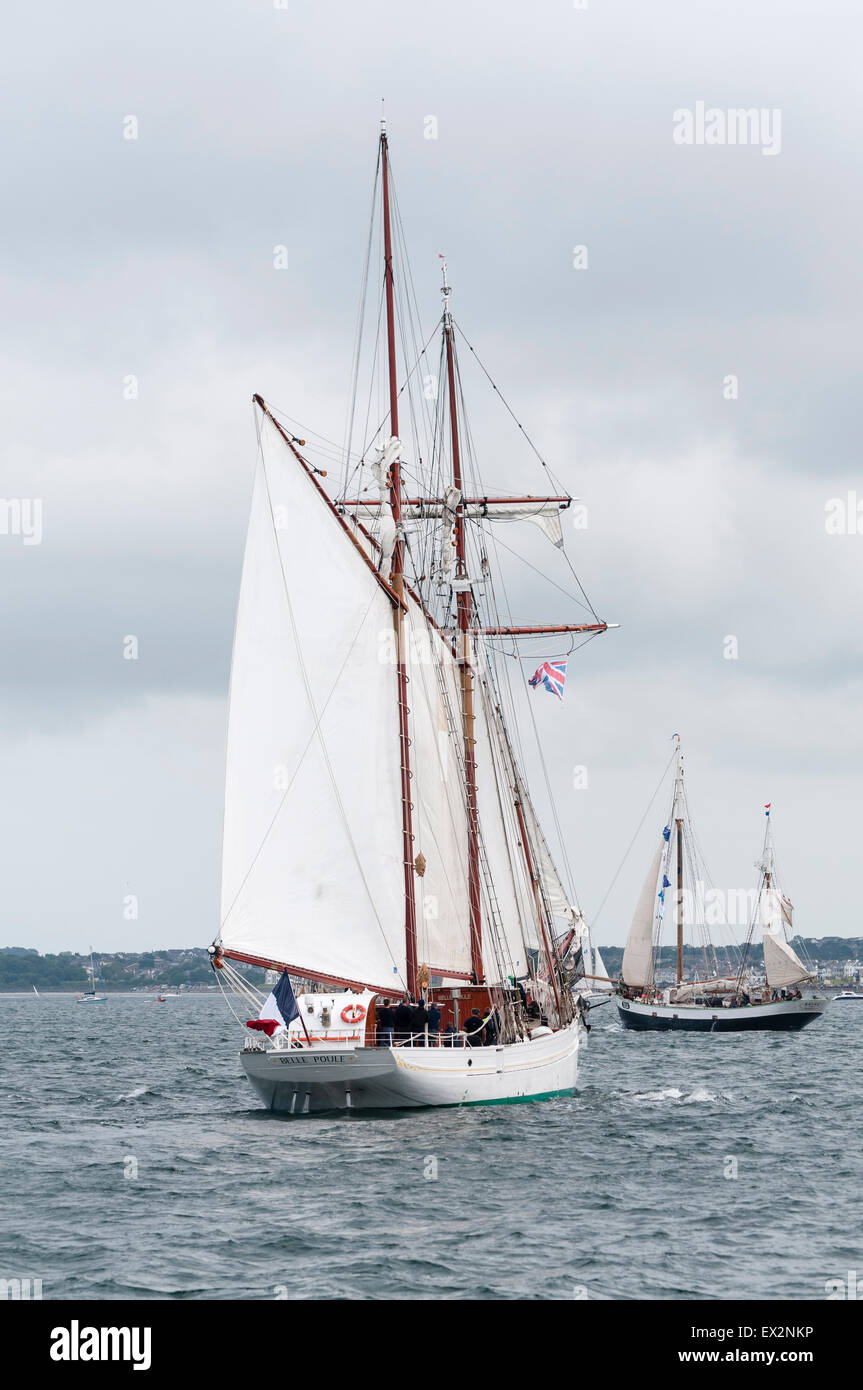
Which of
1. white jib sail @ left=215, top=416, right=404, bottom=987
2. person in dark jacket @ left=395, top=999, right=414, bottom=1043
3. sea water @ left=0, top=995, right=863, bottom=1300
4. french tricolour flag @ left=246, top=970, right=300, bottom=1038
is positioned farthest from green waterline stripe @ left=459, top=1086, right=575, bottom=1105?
french tricolour flag @ left=246, top=970, right=300, bottom=1038

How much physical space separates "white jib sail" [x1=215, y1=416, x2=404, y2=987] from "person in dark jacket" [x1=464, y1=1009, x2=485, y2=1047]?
3.65 meters

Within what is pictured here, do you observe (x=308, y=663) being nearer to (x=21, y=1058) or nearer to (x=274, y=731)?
(x=274, y=731)

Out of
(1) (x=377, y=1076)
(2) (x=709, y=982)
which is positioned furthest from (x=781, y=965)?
(1) (x=377, y=1076)

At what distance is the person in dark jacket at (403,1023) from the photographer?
1810 inches

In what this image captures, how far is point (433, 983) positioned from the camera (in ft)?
185

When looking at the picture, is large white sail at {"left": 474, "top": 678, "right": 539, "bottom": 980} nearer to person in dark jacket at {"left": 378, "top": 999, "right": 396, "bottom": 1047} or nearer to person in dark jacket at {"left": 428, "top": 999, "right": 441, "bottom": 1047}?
person in dark jacket at {"left": 428, "top": 999, "right": 441, "bottom": 1047}

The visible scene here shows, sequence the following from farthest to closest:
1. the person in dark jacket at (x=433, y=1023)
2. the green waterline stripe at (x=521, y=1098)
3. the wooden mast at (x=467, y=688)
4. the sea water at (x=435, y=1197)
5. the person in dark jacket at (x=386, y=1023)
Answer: the wooden mast at (x=467, y=688)
the green waterline stripe at (x=521, y=1098)
the person in dark jacket at (x=433, y=1023)
the person in dark jacket at (x=386, y=1023)
the sea water at (x=435, y=1197)

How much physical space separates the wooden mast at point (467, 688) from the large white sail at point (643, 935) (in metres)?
62.4

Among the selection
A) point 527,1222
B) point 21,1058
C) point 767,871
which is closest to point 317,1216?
point 527,1222

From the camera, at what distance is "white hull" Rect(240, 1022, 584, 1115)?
43.7 meters

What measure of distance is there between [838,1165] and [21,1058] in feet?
203

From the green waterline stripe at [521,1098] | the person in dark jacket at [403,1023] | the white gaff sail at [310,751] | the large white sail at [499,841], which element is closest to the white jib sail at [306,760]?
the white gaff sail at [310,751]

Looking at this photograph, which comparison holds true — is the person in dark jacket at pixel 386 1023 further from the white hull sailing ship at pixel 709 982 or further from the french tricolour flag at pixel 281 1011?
the white hull sailing ship at pixel 709 982

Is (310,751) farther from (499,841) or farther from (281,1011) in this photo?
(499,841)
